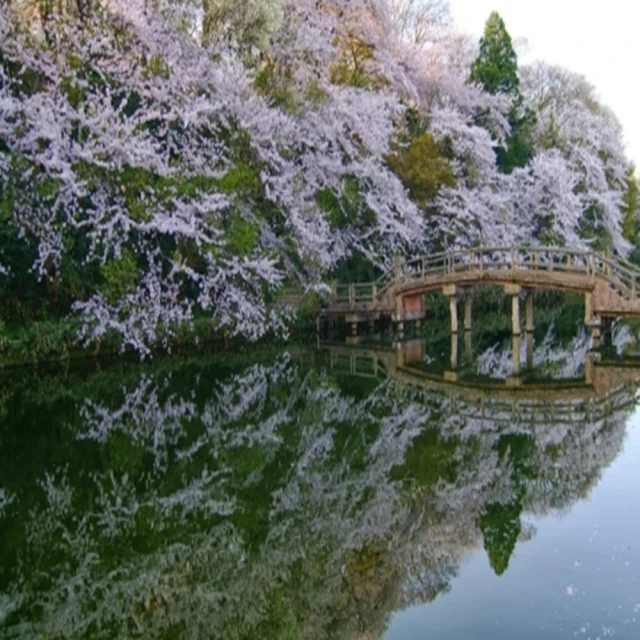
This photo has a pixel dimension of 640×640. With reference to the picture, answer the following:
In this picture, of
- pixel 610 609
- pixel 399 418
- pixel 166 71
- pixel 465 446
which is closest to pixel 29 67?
pixel 166 71

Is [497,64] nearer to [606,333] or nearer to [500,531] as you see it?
[606,333]

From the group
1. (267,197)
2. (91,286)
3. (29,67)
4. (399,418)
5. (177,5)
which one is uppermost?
(177,5)

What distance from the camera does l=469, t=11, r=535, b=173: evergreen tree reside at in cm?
3219

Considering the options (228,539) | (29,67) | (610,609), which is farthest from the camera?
(29,67)

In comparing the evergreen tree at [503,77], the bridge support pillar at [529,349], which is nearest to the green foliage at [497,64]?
the evergreen tree at [503,77]

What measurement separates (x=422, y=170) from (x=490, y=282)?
5248 mm

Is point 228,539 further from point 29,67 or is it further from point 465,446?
point 29,67

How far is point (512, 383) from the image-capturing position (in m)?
16.8

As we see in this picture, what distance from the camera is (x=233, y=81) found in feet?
64.8

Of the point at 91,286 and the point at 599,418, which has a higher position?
the point at 91,286

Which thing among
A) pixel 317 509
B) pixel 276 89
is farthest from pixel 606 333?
pixel 317 509

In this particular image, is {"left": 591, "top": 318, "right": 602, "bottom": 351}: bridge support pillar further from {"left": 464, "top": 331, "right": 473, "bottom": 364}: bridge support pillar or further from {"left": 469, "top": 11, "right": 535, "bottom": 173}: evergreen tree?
{"left": 469, "top": 11, "right": 535, "bottom": 173}: evergreen tree

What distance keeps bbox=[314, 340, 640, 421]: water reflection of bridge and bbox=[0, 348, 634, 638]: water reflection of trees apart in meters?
0.44

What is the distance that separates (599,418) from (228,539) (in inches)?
294
